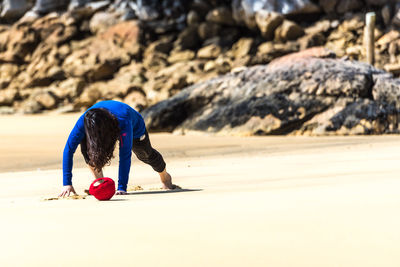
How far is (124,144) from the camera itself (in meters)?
3.22

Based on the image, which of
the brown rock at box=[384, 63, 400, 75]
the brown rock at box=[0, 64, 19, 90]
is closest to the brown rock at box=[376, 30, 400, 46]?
the brown rock at box=[384, 63, 400, 75]

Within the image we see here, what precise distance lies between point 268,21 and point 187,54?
2986 mm

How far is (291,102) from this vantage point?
888 centimetres

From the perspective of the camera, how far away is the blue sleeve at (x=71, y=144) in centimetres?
319

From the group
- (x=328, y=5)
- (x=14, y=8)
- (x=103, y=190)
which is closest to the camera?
(x=103, y=190)

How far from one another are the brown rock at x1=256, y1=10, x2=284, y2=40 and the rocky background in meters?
0.04

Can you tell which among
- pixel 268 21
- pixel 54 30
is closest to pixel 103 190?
pixel 268 21

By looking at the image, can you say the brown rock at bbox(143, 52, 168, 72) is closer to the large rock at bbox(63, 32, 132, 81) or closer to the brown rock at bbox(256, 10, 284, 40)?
the large rock at bbox(63, 32, 132, 81)

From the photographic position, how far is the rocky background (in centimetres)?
931

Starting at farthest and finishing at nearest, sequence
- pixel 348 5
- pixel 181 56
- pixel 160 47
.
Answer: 1. pixel 160 47
2. pixel 181 56
3. pixel 348 5

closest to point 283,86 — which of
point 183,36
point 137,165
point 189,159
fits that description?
point 189,159

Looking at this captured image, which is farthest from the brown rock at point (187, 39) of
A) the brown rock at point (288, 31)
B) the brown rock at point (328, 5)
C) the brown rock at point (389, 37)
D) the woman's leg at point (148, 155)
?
the woman's leg at point (148, 155)

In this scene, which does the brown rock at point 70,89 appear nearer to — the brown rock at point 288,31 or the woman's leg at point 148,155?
the brown rock at point 288,31

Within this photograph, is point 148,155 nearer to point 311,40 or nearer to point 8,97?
point 311,40
